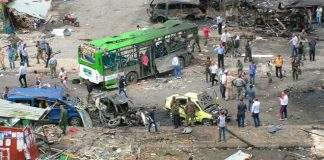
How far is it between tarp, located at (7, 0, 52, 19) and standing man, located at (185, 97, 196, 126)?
57.3 ft

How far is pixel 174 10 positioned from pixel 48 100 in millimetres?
17036

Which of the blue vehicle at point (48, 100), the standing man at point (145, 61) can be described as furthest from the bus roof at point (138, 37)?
the blue vehicle at point (48, 100)

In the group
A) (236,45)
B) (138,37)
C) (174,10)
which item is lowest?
(236,45)

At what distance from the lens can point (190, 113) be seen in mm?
25031

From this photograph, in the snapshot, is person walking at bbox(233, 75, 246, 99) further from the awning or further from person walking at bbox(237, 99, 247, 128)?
the awning

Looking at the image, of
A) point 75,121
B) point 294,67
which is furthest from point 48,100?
point 294,67

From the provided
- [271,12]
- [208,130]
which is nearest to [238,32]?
[271,12]

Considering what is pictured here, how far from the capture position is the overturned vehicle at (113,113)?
25438 mm

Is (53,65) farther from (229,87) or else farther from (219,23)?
(219,23)

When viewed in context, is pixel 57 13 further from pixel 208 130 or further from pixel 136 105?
pixel 208 130

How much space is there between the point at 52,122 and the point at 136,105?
4.21 metres

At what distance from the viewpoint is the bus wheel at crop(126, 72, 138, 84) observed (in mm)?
30453

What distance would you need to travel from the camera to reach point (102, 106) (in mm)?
25719

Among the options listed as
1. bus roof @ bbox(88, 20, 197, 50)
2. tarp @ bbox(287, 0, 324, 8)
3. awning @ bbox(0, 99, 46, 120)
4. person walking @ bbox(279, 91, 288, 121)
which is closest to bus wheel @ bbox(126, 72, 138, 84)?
bus roof @ bbox(88, 20, 197, 50)
